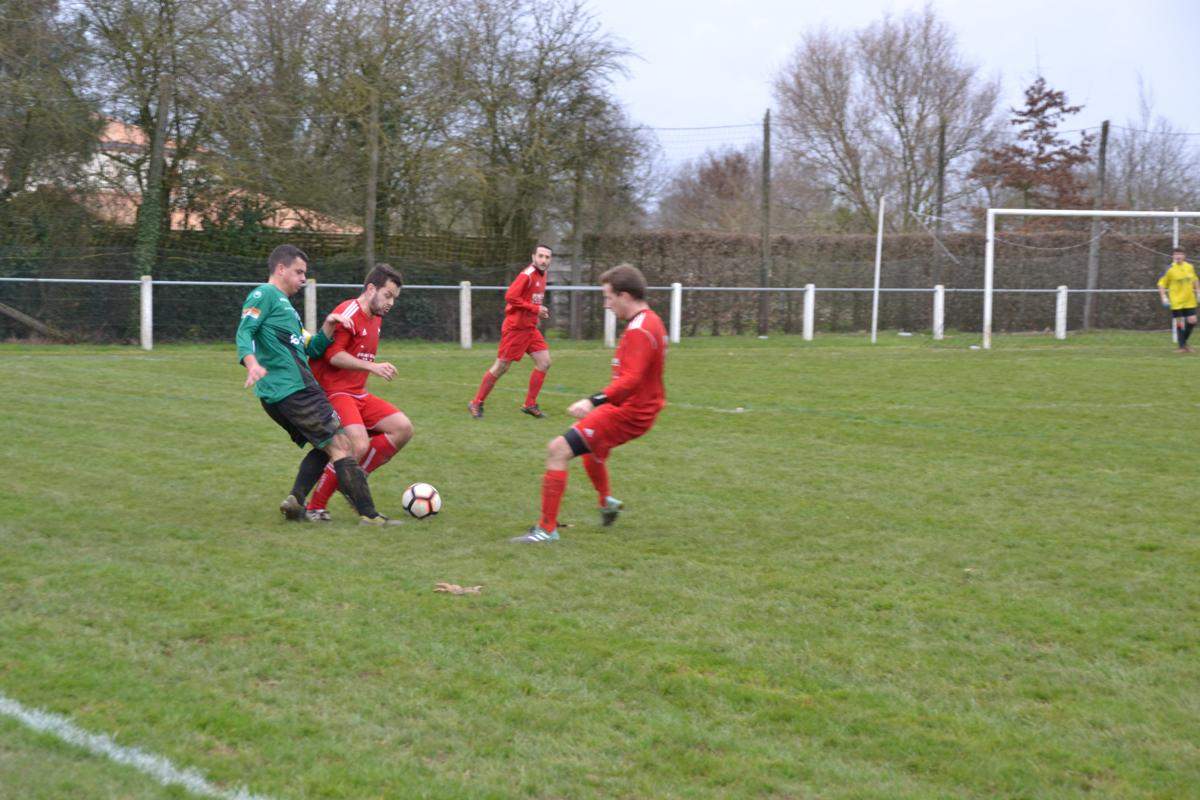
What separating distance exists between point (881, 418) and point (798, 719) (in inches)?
312

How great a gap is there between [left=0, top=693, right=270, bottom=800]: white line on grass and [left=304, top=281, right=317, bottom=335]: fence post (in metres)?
17.3

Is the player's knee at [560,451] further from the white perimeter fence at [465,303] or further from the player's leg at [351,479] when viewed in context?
the white perimeter fence at [465,303]

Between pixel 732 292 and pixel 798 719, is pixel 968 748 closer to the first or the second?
pixel 798 719

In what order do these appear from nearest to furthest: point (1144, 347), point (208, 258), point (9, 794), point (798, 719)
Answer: point (9, 794) → point (798, 719) → point (1144, 347) → point (208, 258)

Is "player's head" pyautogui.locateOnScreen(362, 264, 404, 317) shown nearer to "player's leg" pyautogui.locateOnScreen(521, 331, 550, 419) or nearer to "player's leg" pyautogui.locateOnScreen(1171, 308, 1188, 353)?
"player's leg" pyautogui.locateOnScreen(521, 331, 550, 419)

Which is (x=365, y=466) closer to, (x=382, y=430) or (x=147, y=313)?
(x=382, y=430)

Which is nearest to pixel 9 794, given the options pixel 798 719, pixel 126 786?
pixel 126 786

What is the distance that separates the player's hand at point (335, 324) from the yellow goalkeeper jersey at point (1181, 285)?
16659mm

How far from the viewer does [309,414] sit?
6.35m

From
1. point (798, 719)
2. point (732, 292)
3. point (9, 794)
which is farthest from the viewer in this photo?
point (732, 292)

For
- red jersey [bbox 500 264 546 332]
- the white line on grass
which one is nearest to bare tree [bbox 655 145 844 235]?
red jersey [bbox 500 264 546 332]

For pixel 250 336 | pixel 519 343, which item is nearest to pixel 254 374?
pixel 250 336

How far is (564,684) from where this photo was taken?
156 inches

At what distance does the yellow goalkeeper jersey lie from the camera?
19234 millimetres
